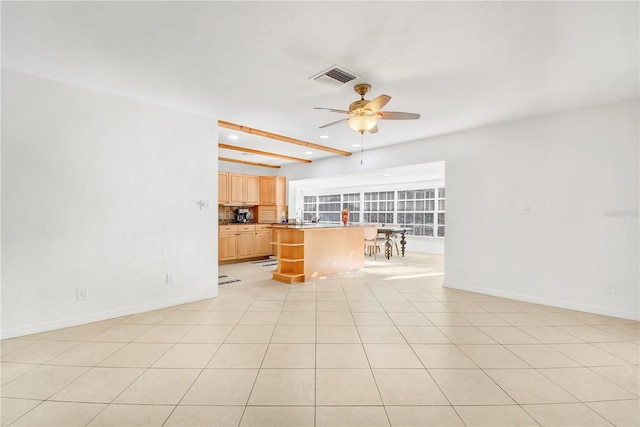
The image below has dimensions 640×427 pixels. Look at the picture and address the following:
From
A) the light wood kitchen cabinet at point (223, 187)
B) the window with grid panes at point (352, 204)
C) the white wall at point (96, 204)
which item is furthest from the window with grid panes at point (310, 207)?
the white wall at point (96, 204)

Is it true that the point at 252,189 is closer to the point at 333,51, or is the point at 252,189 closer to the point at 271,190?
the point at 271,190

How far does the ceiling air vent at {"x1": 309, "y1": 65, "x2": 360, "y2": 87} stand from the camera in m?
2.61

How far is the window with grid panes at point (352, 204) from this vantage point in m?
10.4

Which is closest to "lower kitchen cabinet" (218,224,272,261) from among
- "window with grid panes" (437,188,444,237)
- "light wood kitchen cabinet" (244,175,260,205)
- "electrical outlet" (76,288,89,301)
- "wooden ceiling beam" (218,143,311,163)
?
"light wood kitchen cabinet" (244,175,260,205)

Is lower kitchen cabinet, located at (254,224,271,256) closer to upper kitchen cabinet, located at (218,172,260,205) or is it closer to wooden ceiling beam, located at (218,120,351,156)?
upper kitchen cabinet, located at (218,172,260,205)

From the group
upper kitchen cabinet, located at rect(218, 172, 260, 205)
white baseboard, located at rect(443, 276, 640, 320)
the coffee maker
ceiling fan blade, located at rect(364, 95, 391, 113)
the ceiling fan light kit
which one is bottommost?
white baseboard, located at rect(443, 276, 640, 320)

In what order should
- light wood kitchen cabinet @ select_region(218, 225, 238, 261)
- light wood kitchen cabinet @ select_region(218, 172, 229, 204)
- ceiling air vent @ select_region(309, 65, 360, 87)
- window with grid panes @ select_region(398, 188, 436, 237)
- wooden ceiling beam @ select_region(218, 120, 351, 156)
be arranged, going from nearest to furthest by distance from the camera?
ceiling air vent @ select_region(309, 65, 360, 87), wooden ceiling beam @ select_region(218, 120, 351, 156), light wood kitchen cabinet @ select_region(218, 225, 238, 261), light wood kitchen cabinet @ select_region(218, 172, 229, 204), window with grid panes @ select_region(398, 188, 436, 237)

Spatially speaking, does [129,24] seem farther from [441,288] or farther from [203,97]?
[441,288]

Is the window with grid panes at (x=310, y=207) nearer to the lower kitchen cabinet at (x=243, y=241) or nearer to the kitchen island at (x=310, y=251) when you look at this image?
the lower kitchen cabinet at (x=243, y=241)

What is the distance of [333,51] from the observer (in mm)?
2340

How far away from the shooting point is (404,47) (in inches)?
90.0

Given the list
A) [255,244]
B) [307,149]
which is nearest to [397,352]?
[307,149]

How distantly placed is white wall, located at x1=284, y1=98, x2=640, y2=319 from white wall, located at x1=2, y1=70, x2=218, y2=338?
3926 mm

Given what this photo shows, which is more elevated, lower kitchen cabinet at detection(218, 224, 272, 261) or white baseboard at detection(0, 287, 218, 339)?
lower kitchen cabinet at detection(218, 224, 272, 261)
